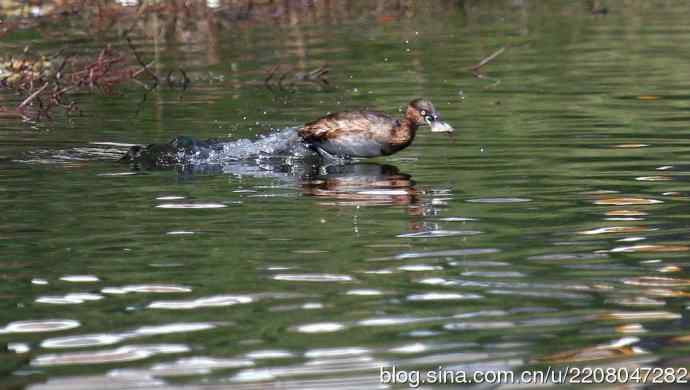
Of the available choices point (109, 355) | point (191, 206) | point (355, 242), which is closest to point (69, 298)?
point (109, 355)

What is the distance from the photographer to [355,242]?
32.8ft

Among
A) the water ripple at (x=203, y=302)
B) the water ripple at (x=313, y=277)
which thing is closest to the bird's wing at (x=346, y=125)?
the water ripple at (x=313, y=277)

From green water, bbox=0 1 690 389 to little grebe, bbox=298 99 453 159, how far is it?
21 cm

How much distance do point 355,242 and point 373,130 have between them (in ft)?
14.2

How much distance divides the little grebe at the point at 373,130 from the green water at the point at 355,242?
0.21 m

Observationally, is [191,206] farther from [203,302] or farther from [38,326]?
[38,326]

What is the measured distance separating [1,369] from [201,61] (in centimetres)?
1763

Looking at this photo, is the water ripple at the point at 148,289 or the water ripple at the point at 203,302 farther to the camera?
the water ripple at the point at 148,289

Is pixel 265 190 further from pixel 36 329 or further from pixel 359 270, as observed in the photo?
pixel 36 329

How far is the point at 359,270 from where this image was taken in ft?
29.8

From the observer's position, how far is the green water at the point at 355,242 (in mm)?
7246

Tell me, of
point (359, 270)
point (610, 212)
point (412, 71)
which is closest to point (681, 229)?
point (610, 212)

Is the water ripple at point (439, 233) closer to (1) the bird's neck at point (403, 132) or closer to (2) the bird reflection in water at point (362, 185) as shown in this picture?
(2) the bird reflection in water at point (362, 185)

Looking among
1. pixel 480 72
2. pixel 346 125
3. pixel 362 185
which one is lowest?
pixel 362 185
